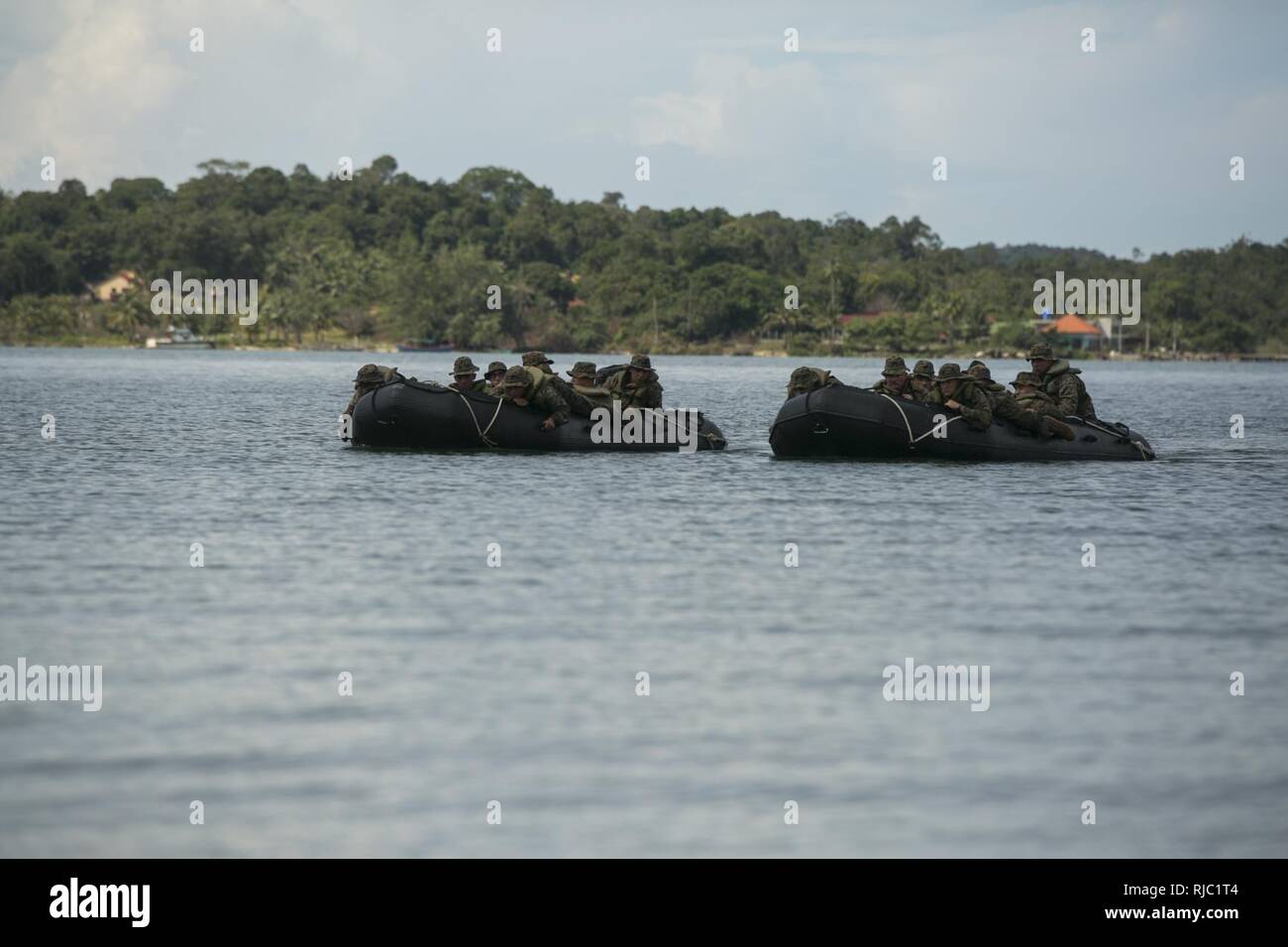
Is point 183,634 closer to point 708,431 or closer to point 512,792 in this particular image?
point 512,792

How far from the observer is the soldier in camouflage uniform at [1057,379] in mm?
33594

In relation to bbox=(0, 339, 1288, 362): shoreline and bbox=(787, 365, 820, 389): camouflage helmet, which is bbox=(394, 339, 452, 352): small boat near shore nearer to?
bbox=(0, 339, 1288, 362): shoreline

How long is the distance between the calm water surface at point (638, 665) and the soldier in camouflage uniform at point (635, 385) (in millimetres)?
3270

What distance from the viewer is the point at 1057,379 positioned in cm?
3391

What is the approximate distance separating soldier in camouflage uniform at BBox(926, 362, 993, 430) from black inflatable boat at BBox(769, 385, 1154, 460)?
214mm

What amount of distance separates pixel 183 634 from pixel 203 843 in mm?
5913

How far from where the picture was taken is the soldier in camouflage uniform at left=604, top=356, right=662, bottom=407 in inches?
1298

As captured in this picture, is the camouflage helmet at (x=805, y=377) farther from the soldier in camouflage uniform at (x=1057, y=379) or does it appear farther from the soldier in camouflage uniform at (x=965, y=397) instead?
the soldier in camouflage uniform at (x=1057, y=379)

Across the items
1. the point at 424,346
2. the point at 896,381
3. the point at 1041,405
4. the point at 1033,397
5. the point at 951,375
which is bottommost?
the point at 1041,405

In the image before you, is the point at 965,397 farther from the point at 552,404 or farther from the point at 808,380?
the point at 552,404

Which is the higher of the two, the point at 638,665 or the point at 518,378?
the point at 518,378

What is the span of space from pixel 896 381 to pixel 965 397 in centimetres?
129

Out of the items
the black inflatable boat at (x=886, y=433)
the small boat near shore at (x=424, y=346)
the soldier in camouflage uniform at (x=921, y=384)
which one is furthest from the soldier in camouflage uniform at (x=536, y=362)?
the small boat near shore at (x=424, y=346)

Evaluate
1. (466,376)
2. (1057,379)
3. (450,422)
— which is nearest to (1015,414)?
(1057,379)
